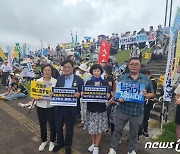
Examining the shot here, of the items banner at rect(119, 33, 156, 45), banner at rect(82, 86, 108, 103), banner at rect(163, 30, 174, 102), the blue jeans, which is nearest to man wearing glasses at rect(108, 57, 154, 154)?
banner at rect(82, 86, 108, 103)

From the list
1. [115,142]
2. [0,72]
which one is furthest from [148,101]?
[0,72]

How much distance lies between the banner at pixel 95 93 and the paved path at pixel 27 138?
142 centimetres

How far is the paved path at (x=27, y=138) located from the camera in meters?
4.22

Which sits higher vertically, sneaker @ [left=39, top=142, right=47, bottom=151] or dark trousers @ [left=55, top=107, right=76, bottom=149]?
dark trousers @ [left=55, top=107, right=76, bottom=149]

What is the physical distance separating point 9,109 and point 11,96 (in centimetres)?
181

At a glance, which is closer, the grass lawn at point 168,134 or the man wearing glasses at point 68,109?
the man wearing glasses at point 68,109

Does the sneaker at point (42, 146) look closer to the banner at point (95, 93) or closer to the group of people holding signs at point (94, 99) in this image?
the group of people holding signs at point (94, 99)

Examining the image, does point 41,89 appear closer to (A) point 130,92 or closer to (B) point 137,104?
(A) point 130,92

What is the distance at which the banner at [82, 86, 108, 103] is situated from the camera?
3.74m

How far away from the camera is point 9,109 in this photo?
288 inches

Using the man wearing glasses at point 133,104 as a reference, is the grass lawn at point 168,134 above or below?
below

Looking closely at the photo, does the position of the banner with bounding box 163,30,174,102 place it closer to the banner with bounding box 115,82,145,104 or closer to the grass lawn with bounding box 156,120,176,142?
the grass lawn with bounding box 156,120,176,142

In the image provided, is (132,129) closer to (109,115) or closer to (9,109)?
(109,115)

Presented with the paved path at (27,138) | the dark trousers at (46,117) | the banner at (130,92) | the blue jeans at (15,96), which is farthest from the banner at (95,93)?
the blue jeans at (15,96)
